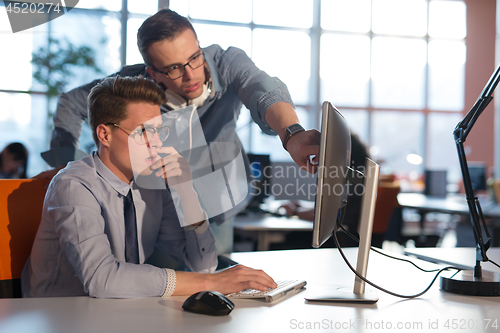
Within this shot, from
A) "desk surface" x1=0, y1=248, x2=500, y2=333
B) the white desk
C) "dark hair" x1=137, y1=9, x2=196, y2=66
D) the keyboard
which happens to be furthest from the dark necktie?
the white desk

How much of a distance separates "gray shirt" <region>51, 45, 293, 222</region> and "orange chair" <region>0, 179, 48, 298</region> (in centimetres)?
63

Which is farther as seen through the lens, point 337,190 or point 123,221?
point 123,221

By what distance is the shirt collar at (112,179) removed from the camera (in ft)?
4.44

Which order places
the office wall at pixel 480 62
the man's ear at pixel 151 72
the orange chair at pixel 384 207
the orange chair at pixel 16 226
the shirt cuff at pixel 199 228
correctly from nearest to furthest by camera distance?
the orange chair at pixel 16 226 → the shirt cuff at pixel 199 228 → the man's ear at pixel 151 72 → the orange chair at pixel 384 207 → the office wall at pixel 480 62

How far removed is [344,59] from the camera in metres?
8.53

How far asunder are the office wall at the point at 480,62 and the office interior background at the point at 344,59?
23mm

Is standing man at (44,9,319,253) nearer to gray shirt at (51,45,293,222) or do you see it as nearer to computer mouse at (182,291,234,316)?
gray shirt at (51,45,293,222)

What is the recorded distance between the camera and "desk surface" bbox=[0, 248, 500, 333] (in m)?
0.79

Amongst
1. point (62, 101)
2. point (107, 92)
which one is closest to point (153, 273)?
point (107, 92)

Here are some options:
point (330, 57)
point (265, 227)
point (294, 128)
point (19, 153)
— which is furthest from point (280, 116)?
point (330, 57)

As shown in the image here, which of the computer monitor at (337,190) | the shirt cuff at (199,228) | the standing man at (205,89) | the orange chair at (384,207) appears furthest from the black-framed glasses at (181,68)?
the orange chair at (384,207)

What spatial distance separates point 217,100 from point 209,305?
1188 millimetres

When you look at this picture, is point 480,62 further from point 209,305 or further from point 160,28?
point 209,305

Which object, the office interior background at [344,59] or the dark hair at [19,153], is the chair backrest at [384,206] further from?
the dark hair at [19,153]
